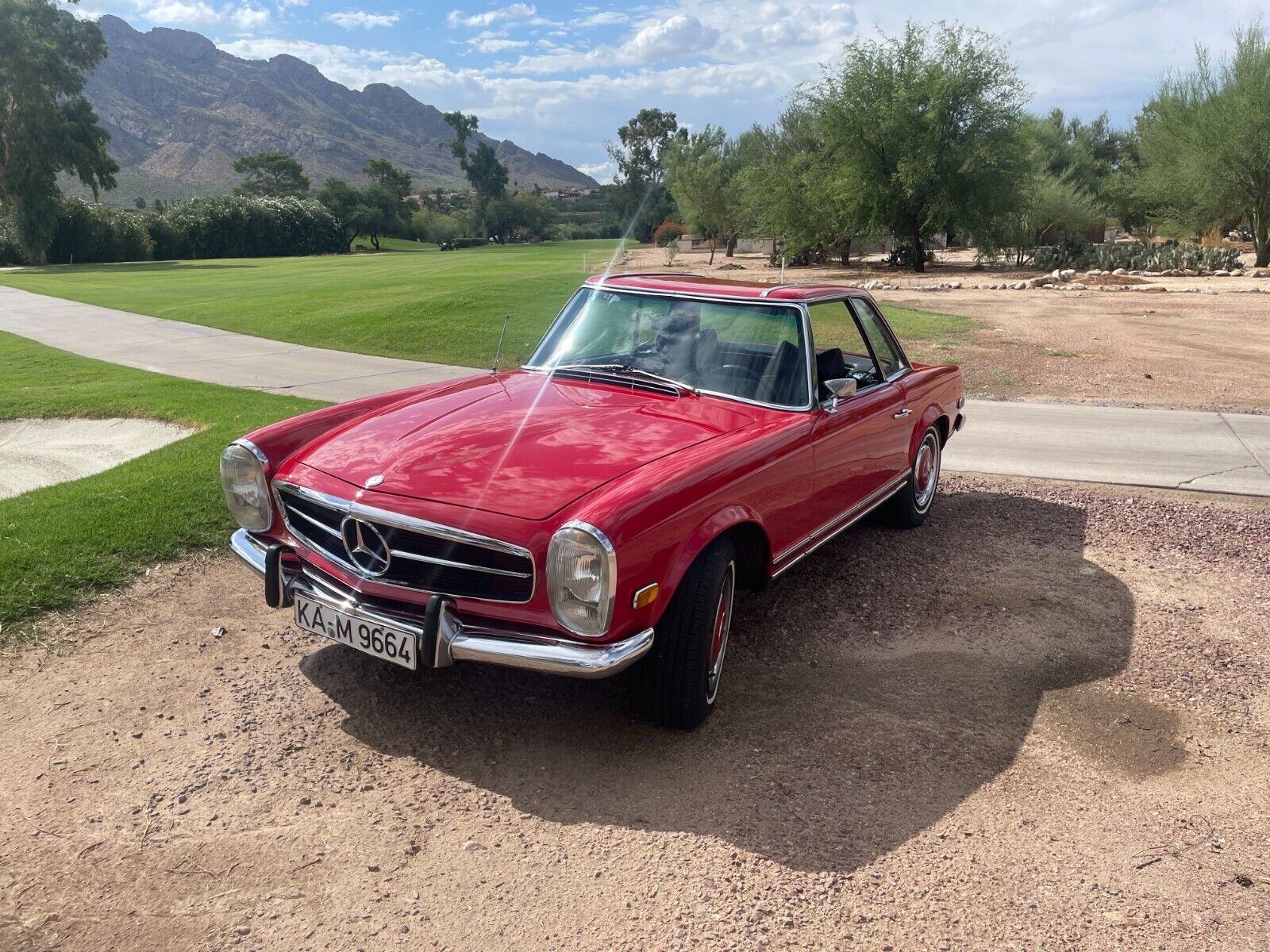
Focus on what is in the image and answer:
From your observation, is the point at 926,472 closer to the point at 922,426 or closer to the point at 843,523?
the point at 922,426

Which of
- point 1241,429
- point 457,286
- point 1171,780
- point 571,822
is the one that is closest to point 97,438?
point 571,822

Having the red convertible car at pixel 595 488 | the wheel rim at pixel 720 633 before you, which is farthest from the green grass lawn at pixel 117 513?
the wheel rim at pixel 720 633

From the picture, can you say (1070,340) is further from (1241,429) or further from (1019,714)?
(1019,714)

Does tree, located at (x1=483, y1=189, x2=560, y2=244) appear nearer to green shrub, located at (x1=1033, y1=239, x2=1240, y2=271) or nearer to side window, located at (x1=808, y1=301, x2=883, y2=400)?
green shrub, located at (x1=1033, y1=239, x2=1240, y2=271)

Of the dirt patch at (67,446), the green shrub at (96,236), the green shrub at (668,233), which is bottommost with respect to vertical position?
the dirt patch at (67,446)

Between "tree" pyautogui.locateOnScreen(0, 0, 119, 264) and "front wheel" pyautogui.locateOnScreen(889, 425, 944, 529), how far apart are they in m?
56.3

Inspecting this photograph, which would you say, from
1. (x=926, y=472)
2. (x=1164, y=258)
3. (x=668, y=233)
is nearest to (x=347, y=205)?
(x=668, y=233)

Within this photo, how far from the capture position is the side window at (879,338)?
17.6 ft

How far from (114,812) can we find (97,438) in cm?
692

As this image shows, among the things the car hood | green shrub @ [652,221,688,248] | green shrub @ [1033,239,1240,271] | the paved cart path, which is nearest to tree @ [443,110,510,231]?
green shrub @ [652,221,688,248]

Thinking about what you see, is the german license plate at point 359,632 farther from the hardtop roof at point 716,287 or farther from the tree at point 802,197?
the tree at point 802,197

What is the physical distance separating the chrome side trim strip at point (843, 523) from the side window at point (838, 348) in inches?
24.8

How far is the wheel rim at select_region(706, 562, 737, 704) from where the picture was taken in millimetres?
3471

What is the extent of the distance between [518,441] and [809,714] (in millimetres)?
1581
